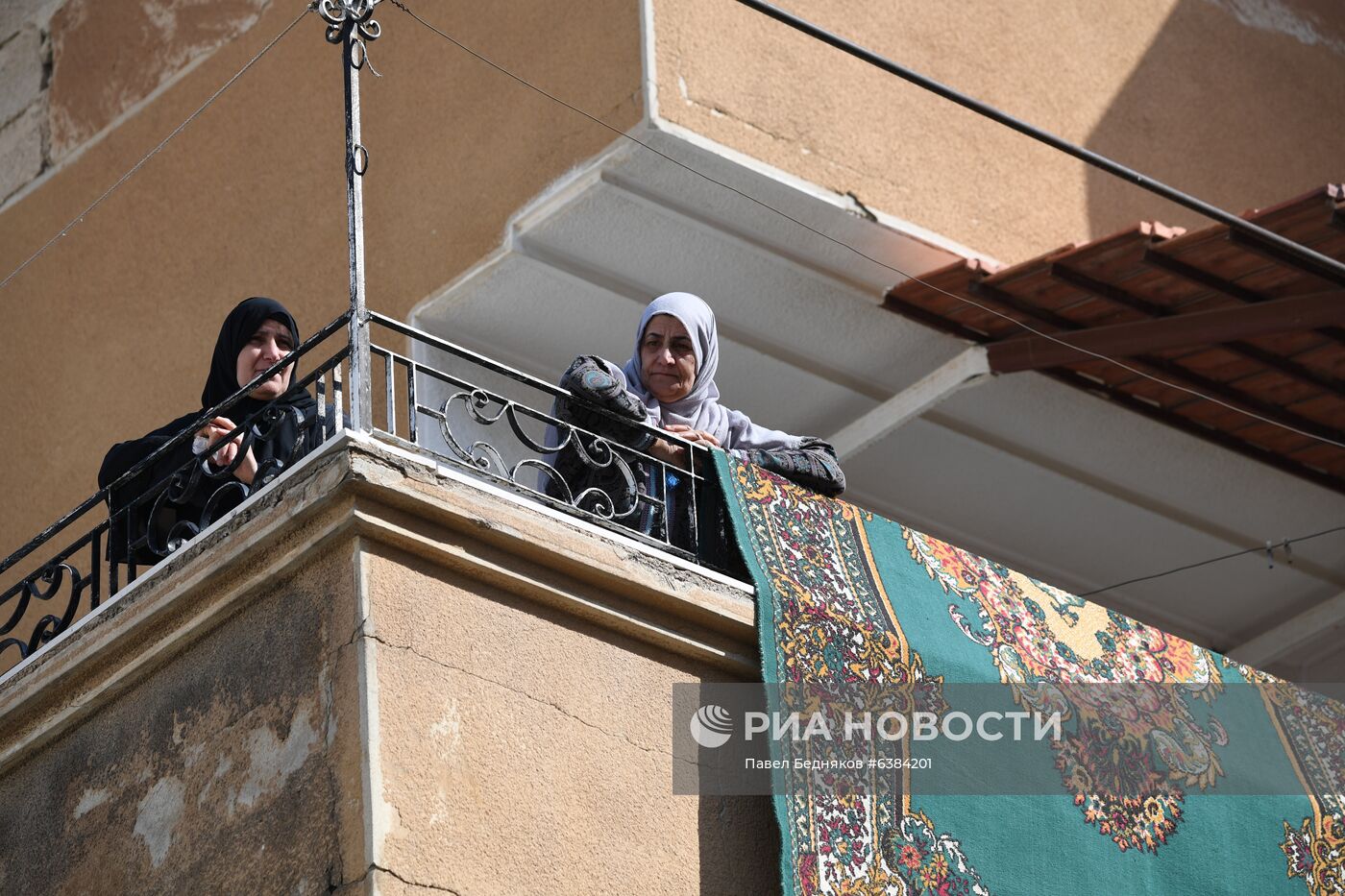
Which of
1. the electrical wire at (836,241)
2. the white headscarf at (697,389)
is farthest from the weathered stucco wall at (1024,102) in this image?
the white headscarf at (697,389)

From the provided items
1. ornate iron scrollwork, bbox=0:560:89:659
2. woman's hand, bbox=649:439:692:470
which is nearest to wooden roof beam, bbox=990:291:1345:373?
woman's hand, bbox=649:439:692:470

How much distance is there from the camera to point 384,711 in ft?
17.9

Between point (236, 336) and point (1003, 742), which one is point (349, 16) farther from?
point (1003, 742)

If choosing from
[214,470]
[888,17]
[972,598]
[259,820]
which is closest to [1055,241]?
[888,17]

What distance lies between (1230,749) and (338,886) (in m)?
2.97

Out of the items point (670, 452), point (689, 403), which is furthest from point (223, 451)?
point (689, 403)

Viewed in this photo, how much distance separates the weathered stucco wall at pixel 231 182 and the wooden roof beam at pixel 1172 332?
1.72 m

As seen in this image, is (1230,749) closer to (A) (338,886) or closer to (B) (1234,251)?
(B) (1234,251)

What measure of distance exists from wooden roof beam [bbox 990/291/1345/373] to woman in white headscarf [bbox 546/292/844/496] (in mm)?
1550

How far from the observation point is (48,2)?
10305 millimetres

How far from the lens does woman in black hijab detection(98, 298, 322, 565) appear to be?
19.8ft

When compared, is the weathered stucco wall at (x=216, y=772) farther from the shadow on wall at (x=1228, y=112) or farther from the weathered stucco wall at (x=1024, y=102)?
the shadow on wall at (x=1228, y=112)

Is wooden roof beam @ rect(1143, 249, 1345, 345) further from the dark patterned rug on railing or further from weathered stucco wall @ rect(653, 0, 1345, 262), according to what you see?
the dark patterned rug on railing

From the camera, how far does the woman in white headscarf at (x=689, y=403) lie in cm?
659
